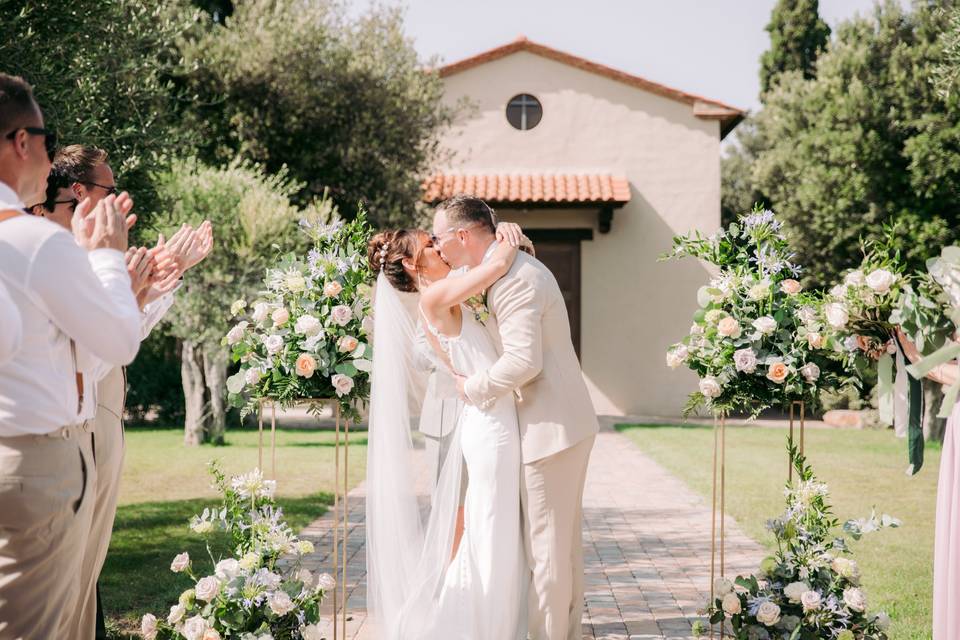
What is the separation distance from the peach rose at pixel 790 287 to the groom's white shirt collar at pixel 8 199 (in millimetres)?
3287

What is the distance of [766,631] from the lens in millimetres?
4363

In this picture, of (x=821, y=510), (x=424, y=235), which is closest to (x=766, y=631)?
(x=821, y=510)

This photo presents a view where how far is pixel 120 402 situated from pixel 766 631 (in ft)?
9.85

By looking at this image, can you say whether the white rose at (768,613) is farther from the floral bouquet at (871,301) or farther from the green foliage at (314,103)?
the green foliage at (314,103)

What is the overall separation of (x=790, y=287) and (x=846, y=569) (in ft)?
4.27

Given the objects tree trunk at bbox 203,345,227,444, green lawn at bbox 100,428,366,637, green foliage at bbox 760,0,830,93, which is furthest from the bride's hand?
green foliage at bbox 760,0,830,93

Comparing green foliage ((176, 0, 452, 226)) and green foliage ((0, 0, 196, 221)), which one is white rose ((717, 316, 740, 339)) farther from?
green foliage ((176, 0, 452, 226))

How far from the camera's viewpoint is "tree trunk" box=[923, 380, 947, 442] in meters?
15.0

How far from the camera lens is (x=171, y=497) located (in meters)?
9.53

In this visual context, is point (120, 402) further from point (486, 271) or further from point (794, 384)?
point (794, 384)

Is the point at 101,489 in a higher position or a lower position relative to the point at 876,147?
lower

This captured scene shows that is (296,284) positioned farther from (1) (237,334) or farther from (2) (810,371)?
(2) (810,371)

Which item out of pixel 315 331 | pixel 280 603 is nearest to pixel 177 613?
pixel 280 603

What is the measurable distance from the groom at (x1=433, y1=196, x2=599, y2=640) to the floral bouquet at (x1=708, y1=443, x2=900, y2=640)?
815mm
